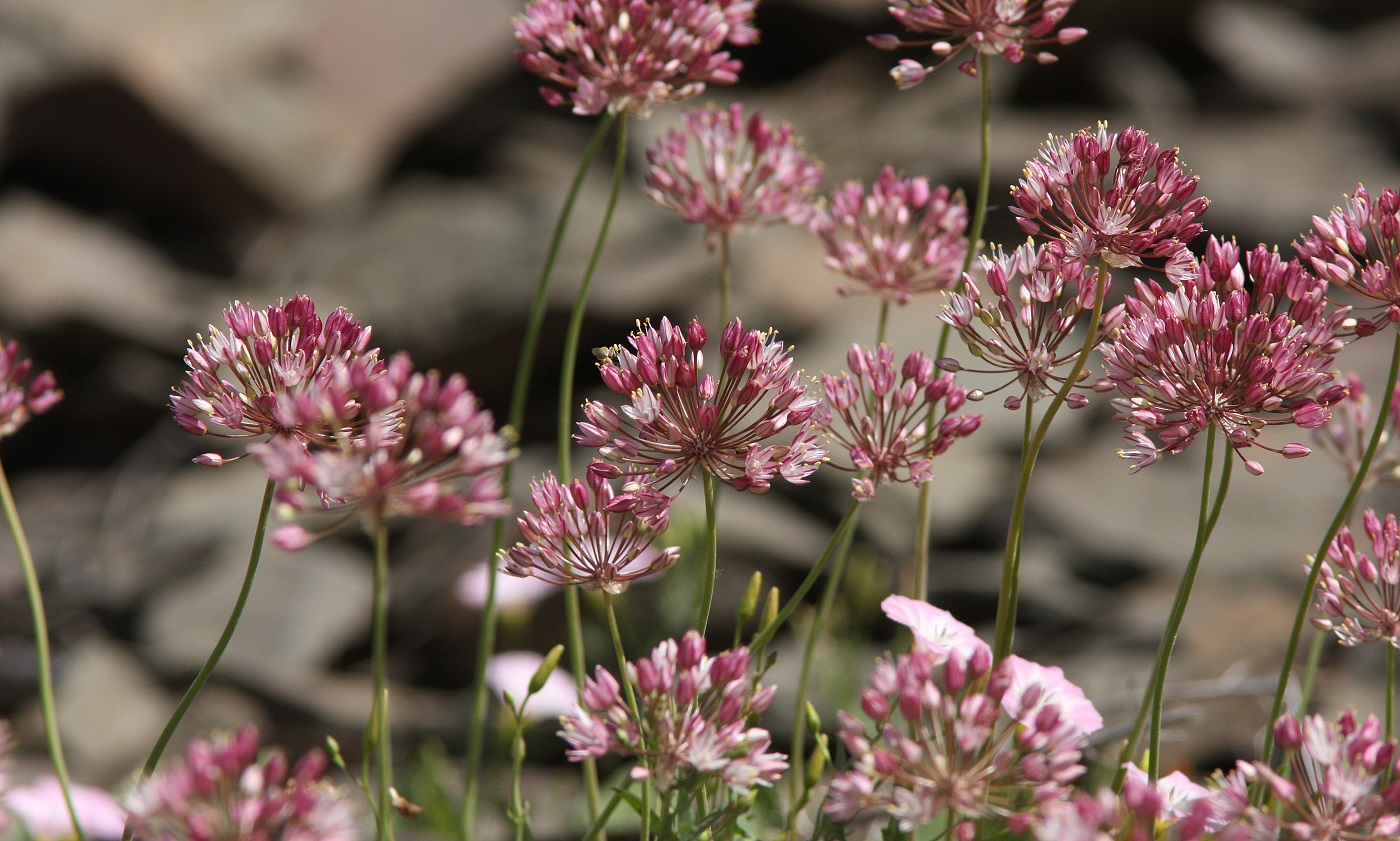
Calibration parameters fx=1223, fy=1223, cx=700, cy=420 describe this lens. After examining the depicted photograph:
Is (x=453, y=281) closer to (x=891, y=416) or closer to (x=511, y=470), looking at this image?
(x=511, y=470)

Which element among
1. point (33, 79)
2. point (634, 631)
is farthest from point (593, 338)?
point (33, 79)

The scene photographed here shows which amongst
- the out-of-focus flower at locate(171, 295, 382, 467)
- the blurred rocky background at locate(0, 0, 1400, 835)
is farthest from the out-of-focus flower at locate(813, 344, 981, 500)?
the blurred rocky background at locate(0, 0, 1400, 835)

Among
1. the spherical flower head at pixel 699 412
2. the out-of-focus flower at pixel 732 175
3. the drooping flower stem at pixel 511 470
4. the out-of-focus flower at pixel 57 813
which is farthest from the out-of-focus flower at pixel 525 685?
the spherical flower head at pixel 699 412

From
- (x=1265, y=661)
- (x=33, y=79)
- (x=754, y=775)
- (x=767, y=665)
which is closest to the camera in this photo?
(x=754, y=775)

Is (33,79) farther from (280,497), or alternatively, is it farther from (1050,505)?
(280,497)

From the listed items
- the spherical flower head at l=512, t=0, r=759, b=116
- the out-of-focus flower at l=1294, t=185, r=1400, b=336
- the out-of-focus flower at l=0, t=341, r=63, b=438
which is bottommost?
the out-of-focus flower at l=0, t=341, r=63, b=438

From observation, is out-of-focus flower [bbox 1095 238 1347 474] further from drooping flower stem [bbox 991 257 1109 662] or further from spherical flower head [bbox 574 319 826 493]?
spherical flower head [bbox 574 319 826 493]
